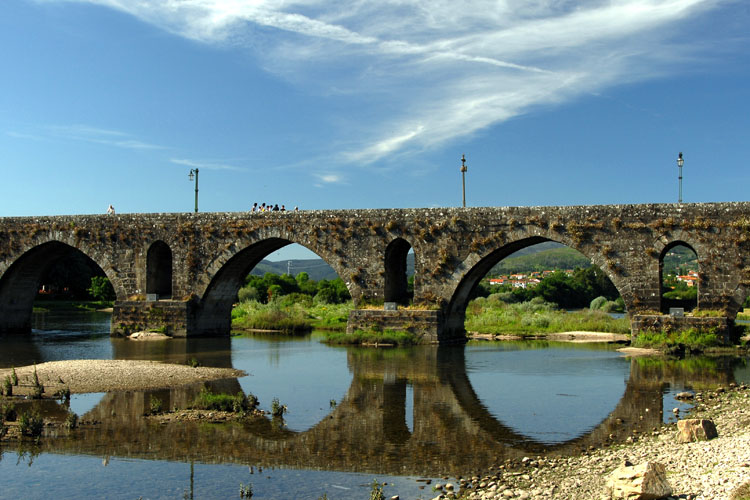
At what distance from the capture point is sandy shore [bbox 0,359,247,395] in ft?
57.0

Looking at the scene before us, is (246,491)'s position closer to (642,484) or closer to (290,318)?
(642,484)

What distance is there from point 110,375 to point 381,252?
40.6 ft

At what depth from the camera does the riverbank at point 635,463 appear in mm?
8680

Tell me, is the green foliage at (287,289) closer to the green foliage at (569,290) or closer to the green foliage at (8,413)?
the green foliage at (569,290)

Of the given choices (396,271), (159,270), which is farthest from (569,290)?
(159,270)

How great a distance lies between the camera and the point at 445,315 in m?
28.1

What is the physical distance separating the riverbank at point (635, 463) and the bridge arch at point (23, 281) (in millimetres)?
27207

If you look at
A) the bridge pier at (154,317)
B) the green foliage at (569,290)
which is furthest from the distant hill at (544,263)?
the bridge pier at (154,317)

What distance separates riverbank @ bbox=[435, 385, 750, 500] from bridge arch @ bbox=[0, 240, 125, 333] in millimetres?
27207

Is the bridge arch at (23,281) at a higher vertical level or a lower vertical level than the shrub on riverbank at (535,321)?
higher

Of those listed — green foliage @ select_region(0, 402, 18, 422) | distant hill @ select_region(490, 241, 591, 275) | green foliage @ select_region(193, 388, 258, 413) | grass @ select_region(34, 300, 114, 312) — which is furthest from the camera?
distant hill @ select_region(490, 241, 591, 275)

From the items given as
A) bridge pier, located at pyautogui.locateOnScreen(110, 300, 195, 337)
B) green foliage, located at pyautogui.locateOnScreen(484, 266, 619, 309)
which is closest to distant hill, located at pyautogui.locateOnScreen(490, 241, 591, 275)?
green foliage, located at pyautogui.locateOnScreen(484, 266, 619, 309)

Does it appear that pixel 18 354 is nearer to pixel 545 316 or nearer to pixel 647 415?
pixel 647 415

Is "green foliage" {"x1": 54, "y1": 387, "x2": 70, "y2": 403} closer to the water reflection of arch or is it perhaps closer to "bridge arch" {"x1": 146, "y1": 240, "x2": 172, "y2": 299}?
the water reflection of arch
